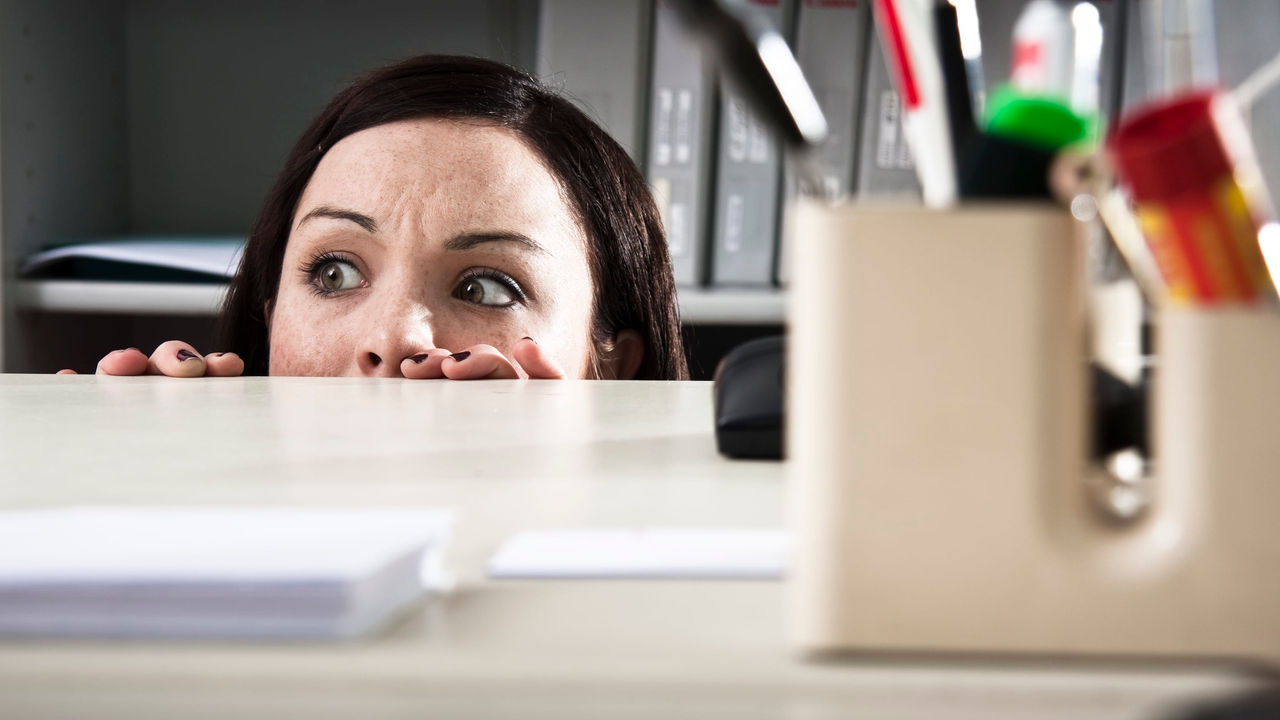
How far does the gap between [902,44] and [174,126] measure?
1579mm

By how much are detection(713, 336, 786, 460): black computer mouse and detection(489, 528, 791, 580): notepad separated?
14 centimetres

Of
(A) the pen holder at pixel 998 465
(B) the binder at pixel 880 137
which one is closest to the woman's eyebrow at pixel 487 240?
(B) the binder at pixel 880 137

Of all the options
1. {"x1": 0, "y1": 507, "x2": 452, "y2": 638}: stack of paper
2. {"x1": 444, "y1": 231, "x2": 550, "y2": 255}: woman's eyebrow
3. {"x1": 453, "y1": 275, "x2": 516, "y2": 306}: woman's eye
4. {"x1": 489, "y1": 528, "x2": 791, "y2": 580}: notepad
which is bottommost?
{"x1": 489, "y1": 528, "x2": 791, "y2": 580}: notepad

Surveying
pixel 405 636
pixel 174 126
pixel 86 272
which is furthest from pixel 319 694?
pixel 174 126

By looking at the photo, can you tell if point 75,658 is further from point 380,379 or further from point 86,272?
point 86,272

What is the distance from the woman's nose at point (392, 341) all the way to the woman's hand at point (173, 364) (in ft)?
0.32

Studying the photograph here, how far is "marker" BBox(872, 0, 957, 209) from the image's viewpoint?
244 millimetres

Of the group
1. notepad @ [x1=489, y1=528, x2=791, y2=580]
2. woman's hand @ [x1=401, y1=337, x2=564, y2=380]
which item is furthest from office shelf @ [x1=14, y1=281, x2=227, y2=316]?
notepad @ [x1=489, y1=528, x2=791, y2=580]

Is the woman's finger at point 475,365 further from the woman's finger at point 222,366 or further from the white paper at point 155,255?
the white paper at point 155,255

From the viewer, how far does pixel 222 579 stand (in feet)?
0.71

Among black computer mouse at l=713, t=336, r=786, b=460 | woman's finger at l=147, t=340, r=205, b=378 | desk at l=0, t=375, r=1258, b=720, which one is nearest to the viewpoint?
desk at l=0, t=375, r=1258, b=720

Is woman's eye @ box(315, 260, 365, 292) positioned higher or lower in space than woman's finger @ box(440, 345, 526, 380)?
higher

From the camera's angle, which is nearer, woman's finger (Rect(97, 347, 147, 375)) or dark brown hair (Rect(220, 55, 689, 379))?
woman's finger (Rect(97, 347, 147, 375))

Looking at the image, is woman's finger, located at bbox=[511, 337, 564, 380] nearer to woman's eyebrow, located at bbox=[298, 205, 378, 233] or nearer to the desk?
woman's eyebrow, located at bbox=[298, 205, 378, 233]
